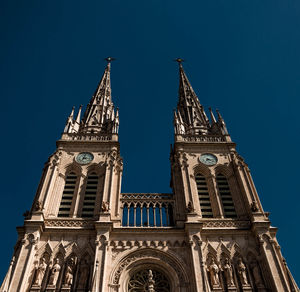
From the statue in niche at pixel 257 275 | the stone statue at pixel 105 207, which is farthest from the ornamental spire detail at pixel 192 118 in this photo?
the statue in niche at pixel 257 275

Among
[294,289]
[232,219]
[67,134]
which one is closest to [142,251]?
[232,219]

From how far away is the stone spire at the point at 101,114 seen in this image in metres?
35.8

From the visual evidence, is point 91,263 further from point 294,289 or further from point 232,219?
point 294,289

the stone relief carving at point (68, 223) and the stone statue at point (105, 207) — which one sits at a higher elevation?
the stone statue at point (105, 207)

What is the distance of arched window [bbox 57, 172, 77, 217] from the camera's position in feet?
84.9

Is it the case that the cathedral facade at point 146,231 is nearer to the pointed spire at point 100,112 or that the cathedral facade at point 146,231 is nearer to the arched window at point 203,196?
the arched window at point 203,196

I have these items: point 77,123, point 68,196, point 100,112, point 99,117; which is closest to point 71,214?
point 68,196

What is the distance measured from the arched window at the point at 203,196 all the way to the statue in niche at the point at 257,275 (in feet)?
17.3

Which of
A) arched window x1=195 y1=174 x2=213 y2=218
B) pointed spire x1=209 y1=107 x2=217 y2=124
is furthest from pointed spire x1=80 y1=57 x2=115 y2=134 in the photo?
pointed spire x1=209 y1=107 x2=217 y2=124

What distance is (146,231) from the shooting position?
23859mm

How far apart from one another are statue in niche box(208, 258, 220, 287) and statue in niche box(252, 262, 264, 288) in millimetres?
2346

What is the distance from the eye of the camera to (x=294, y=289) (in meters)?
20.3

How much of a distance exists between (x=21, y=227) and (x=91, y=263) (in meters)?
5.67

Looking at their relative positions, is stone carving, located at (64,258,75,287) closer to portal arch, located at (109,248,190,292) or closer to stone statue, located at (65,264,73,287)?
stone statue, located at (65,264,73,287)
